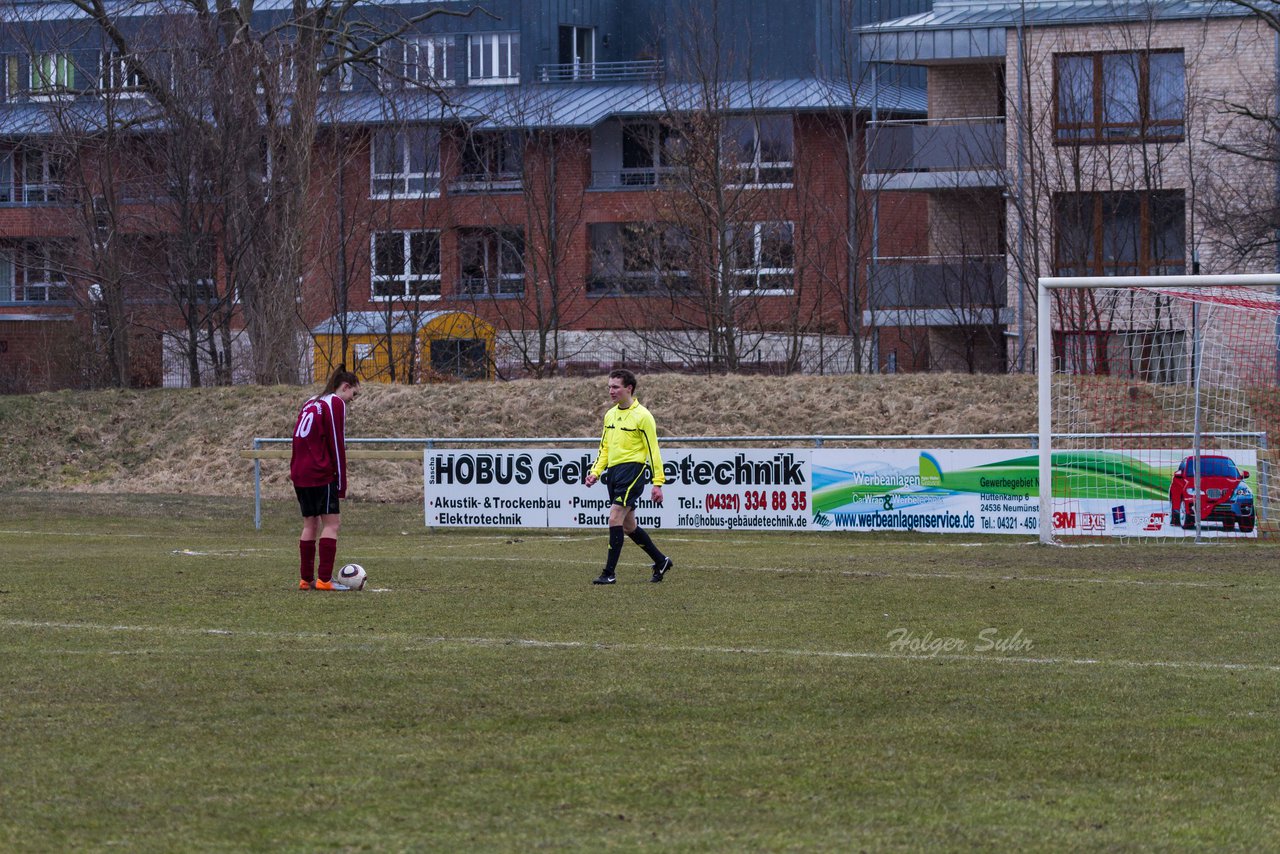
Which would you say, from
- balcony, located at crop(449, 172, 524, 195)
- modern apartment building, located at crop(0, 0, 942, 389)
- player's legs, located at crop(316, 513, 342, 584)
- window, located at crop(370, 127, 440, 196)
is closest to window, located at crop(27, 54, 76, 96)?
modern apartment building, located at crop(0, 0, 942, 389)

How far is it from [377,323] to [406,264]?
1.73m

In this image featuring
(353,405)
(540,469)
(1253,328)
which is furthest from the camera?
(353,405)

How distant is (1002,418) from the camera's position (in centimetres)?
2931

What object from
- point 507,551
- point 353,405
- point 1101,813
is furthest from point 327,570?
point 353,405

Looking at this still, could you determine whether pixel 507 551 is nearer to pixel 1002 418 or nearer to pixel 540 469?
pixel 540 469

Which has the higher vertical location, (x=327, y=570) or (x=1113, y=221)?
(x=1113, y=221)

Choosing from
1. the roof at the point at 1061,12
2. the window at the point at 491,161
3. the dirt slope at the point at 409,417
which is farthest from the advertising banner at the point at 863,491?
the window at the point at 491,161

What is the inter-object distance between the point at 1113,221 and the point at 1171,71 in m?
4.69

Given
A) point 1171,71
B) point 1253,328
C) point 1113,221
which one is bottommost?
point 1253,328

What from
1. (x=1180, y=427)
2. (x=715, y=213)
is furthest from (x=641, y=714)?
(x=715, y=213)

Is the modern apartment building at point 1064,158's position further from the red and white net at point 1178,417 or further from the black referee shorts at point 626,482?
Answer: the black referee shorts at point 626,482

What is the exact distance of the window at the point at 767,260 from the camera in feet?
124

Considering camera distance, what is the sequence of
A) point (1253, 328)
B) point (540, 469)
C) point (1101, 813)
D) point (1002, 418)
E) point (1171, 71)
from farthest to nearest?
1. point (1171, 71)
2. point (1002, 418)
3. point (540, 469)
4. point (1253, 328)
5. point (1101, 813)

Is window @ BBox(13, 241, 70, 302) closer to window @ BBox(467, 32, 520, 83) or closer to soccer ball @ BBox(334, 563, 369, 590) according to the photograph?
window @ BBox(467, 32, 520, 83)
